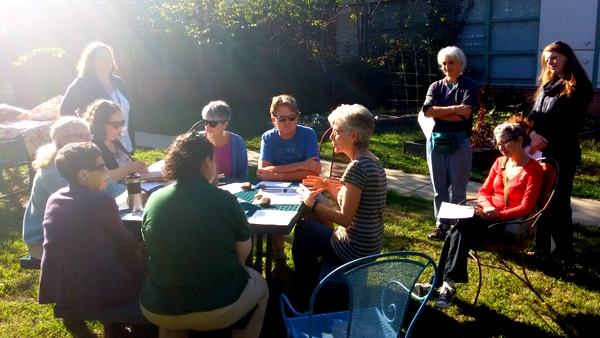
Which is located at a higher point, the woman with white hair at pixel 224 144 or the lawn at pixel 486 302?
the woman with white hair at pixel 224 144

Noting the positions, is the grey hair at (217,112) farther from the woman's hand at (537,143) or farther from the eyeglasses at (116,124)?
the woman's hand at (537,143)

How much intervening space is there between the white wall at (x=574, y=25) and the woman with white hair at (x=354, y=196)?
949cm

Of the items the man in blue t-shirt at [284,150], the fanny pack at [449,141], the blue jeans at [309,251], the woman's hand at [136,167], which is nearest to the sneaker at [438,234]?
the fanny pack at [449,141]

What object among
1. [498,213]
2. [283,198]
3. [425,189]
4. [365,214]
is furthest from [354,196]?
[425,189]

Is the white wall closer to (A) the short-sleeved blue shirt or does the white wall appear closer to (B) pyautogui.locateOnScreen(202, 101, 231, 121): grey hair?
(A) the short-sleeved blue shirt

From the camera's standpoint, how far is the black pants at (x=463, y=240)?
3.58 metres

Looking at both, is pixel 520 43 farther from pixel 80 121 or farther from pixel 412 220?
pixel 80 121

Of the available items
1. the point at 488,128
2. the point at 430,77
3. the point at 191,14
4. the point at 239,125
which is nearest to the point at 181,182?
the point at 488,128

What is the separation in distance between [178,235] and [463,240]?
1962 millimetres

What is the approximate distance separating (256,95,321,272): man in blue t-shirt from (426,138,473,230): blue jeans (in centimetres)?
113

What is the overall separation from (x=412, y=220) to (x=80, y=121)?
3195 millimetres

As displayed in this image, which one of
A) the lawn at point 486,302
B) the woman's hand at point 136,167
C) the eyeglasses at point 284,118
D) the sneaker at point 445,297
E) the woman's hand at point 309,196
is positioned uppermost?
the eyeglasses at point 284,118

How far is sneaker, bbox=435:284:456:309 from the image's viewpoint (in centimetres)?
362

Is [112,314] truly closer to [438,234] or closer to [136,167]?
[136,167]
